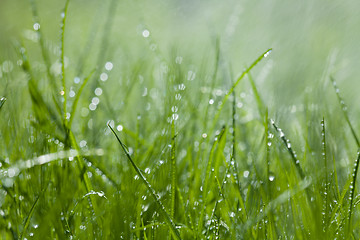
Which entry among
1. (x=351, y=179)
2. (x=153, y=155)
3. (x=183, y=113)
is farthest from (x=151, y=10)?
(x=351, y=179)

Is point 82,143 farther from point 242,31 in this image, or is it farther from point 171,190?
point 242,31

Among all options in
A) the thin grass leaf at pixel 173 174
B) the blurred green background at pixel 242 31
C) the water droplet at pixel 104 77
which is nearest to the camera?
the thin grass leaf at pixel 173 174

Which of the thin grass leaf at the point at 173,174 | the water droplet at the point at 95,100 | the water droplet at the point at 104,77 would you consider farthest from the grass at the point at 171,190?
the water droplet at the point at 104,77

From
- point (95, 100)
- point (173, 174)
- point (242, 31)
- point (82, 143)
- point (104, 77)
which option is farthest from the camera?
point (242, 31)

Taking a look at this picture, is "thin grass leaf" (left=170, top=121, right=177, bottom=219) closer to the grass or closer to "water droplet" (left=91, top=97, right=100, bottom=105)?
the grass

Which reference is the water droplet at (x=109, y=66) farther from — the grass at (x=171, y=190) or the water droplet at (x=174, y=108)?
the water droplet at (x=174, y=108)

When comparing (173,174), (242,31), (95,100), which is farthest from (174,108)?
(242,31)

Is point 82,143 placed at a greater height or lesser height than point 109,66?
lesser

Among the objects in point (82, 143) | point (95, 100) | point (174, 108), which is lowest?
point (174, 108)

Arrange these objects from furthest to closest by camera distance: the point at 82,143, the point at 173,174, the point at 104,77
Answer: the point at 104,77 < the point at 82,143 < the point at 173,174

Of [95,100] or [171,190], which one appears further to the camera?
[95,100]

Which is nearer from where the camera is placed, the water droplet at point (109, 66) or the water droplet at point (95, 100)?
the water droplet at point (95, 100)
